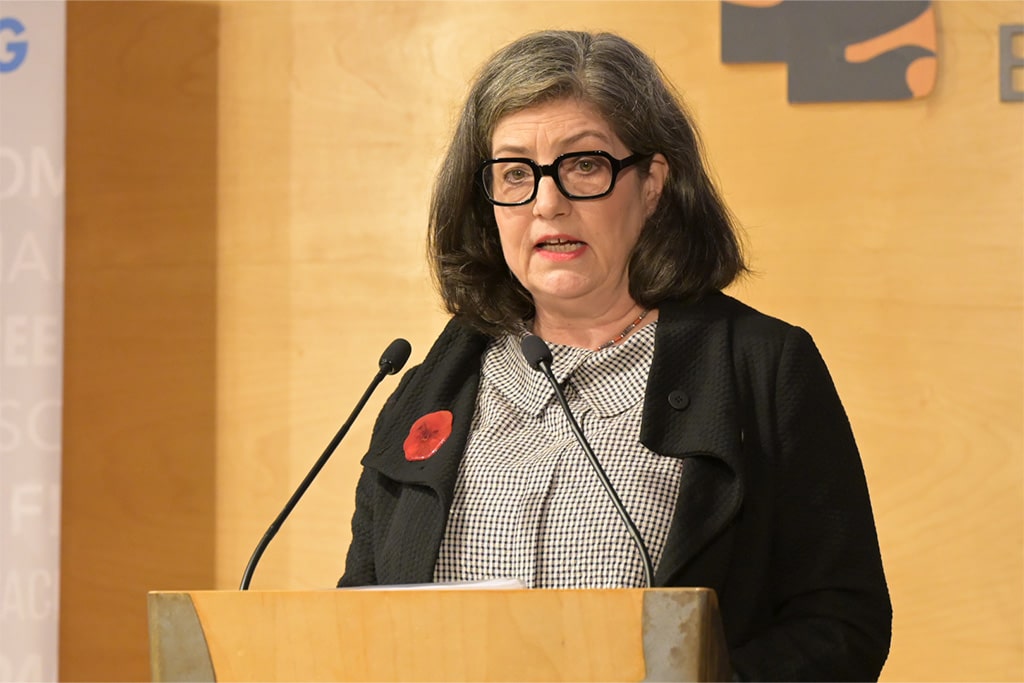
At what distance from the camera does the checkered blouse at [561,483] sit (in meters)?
1.52

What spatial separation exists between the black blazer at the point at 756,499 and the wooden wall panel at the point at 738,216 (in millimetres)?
865

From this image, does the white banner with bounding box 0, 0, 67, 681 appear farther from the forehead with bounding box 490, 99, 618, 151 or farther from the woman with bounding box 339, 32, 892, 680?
the forehead with bounding box 490, 99, 618, 151

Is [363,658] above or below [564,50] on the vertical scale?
below

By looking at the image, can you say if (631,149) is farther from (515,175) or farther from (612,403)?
(612,403)

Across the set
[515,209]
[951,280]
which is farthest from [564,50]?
[951,280]

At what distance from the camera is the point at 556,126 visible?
1.70 metres

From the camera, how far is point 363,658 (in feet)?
3.47

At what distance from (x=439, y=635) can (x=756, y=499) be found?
589 mm

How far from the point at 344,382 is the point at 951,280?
120 centimetres

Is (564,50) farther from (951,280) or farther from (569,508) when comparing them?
(951,280)

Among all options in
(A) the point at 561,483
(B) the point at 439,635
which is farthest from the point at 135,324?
(B) the point at 439,635

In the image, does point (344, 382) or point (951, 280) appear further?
point (344, 382)

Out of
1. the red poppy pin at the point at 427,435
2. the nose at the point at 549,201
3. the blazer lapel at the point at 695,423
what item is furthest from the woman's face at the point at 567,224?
the red poppy pin at the point at 427,435

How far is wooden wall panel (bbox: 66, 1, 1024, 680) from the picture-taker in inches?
97.3
